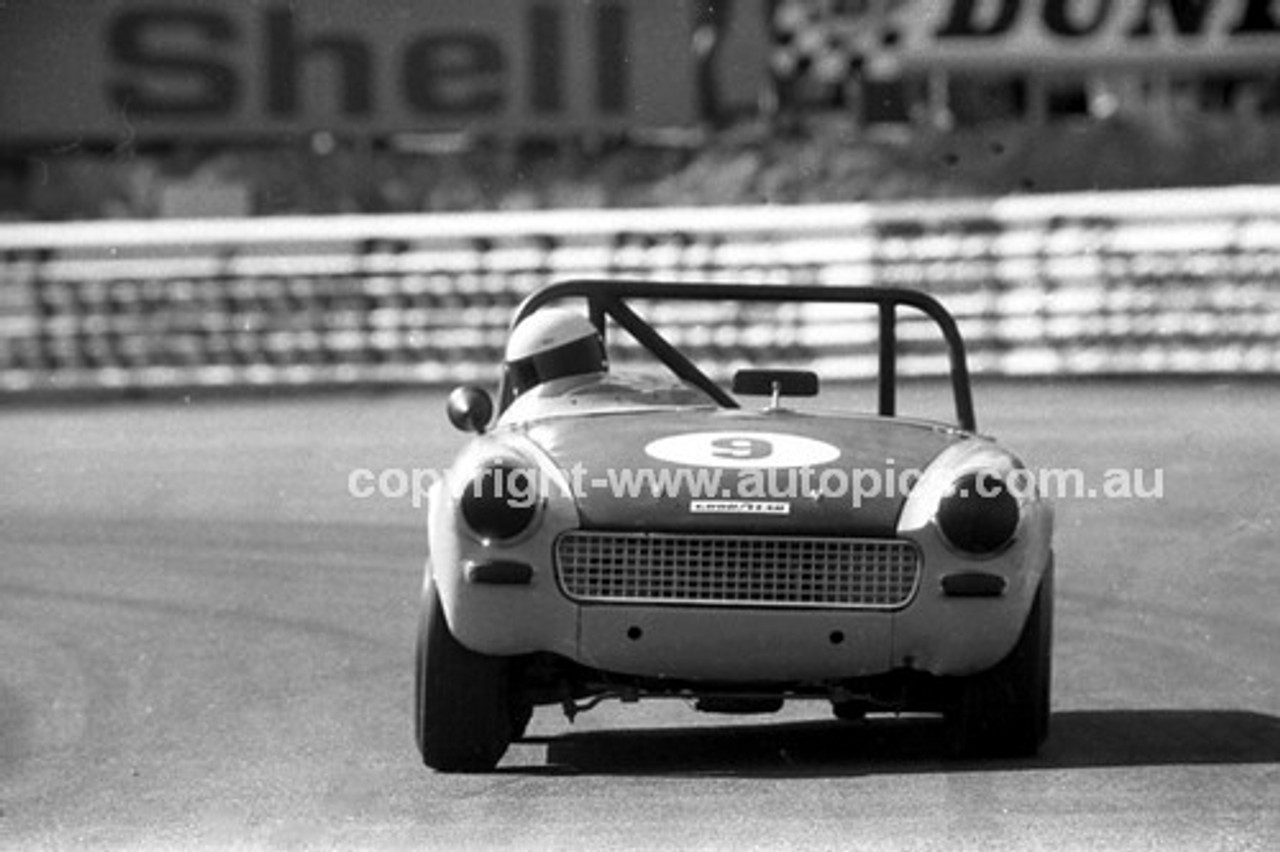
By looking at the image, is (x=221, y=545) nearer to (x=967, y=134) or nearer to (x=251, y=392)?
(x=251, y=392)

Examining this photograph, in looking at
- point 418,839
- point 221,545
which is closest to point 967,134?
point 221,545

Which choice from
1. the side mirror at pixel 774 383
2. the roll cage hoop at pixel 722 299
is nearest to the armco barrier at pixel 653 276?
the roll cage hoop at pixel 722 299

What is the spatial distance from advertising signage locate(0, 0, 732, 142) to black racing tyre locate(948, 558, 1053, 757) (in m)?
18.8

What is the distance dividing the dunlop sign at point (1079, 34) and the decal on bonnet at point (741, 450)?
17.0 metres

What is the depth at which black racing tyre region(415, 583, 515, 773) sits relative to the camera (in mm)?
6695

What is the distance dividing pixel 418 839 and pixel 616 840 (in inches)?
13.7

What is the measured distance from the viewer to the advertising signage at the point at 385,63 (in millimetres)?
25625

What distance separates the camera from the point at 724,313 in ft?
64.6

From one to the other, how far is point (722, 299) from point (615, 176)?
18107 millimetres

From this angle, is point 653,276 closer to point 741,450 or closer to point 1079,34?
point 1079,34

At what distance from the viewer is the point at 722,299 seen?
25.2ft

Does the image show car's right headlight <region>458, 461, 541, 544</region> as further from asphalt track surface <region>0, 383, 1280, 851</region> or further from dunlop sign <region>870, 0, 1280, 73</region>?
dunlop sign <region>870, 0, 1280, 73</region>

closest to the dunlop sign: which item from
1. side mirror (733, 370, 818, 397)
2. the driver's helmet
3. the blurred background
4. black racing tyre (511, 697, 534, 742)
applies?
the blurred background

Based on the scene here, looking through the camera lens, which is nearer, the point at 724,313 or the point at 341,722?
the point at 341,722
